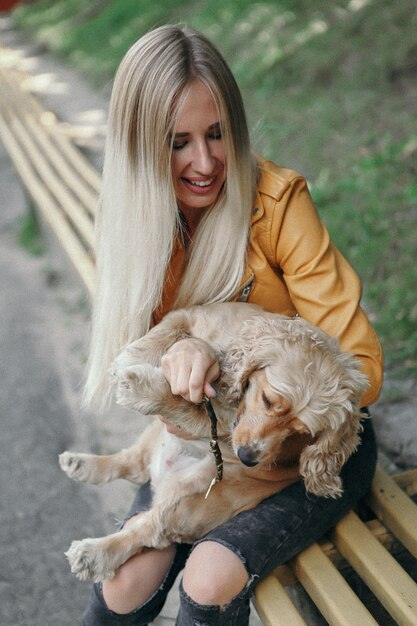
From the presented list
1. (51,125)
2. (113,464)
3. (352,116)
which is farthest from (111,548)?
(51,125)

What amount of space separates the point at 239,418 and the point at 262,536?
35 cm

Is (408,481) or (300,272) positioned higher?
(300,272)

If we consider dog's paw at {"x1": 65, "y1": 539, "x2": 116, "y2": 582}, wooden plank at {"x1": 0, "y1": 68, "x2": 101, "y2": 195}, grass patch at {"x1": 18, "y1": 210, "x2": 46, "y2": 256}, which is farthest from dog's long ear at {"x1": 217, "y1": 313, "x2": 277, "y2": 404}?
grass patch at {"x1": 18, "y1": 210, "x2": 46, "y2": 256}

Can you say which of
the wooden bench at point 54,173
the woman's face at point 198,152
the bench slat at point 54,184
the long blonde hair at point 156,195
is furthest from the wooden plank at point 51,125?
the woman's face at point 198,152

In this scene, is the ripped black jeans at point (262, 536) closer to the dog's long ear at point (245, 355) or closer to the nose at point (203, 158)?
the dog's long ear at point (245, 355)

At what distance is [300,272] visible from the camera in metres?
2.41

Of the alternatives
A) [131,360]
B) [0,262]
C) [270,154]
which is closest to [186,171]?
[131,360]

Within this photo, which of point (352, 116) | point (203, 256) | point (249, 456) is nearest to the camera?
point (249, 456)

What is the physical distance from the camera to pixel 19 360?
4.52m

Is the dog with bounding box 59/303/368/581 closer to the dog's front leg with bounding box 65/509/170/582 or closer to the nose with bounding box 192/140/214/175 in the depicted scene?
the dog's front leg with bounding box 65/509/170/582

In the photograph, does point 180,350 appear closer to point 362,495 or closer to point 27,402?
point 362,495

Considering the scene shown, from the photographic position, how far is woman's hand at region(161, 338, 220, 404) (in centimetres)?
194

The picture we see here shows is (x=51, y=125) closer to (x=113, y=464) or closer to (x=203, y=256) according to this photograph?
(x=203, y=256)

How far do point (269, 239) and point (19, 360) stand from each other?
2.47 metres
